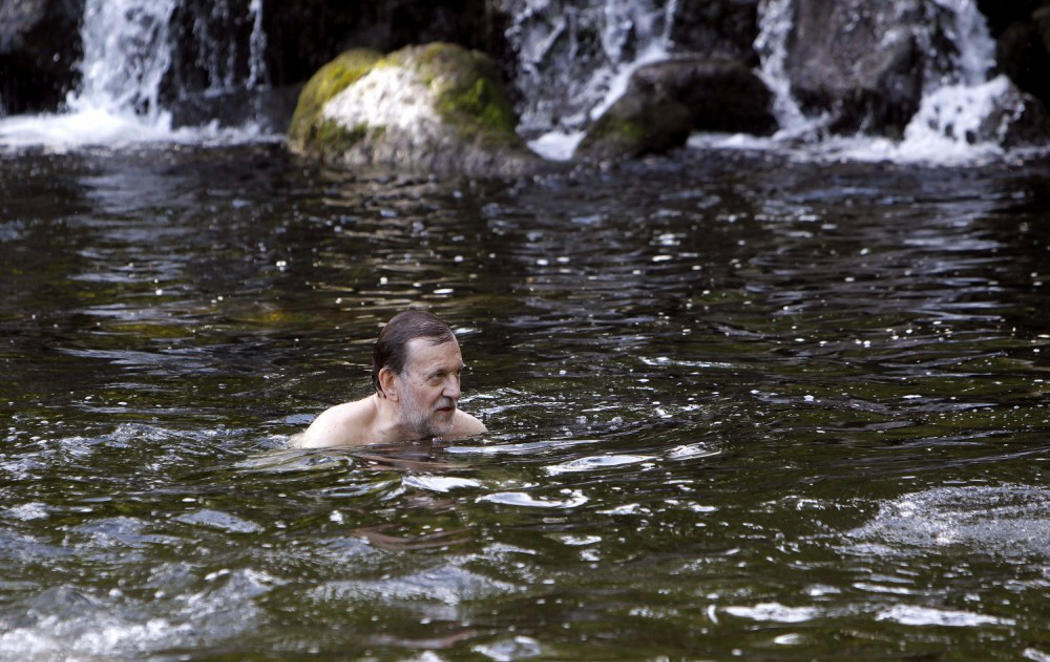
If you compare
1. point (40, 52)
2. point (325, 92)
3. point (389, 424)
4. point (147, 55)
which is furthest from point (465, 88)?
point (389, 424)

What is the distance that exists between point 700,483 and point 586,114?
17269 millimetres

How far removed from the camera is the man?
22.1 ft

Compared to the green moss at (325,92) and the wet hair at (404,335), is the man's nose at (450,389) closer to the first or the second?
the wet hair at (404,335)

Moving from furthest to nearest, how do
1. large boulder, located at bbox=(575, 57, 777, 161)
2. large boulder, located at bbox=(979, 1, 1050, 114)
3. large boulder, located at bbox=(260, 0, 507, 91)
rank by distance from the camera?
large boulder, located at bbox=(260, 0, 507, 91) → large boulder, located at bbox=(979, 1, 1050, 114) → large boulder, located at bbox=(575, 57, 777, 161)

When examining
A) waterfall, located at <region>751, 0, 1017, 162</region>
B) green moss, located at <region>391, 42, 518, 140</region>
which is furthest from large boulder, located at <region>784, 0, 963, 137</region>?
green moss, located at <region>391, 42, 518, 140</region>

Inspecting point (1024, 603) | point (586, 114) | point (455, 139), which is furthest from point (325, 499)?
point (586, 114)

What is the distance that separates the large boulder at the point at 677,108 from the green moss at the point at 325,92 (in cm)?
357

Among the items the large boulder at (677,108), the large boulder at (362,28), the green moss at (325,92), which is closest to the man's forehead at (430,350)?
the large boulder at (677,108)

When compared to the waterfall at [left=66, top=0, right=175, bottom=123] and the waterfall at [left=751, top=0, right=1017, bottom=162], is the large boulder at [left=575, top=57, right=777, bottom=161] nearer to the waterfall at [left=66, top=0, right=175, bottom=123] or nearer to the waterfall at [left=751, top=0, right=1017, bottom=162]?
the waterfall at [left=751, top=0, right=1017, bottom=162]

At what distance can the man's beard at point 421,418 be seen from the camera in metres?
6.85

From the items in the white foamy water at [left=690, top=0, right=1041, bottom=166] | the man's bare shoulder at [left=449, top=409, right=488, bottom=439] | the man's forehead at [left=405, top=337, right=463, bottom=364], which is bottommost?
the man's bare shoulder at [left=449, top=409, right=488, bottom=439]

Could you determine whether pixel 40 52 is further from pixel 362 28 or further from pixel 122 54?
pixel 362 28

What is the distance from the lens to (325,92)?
2088 centimetres

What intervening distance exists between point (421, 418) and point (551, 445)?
649 mm
